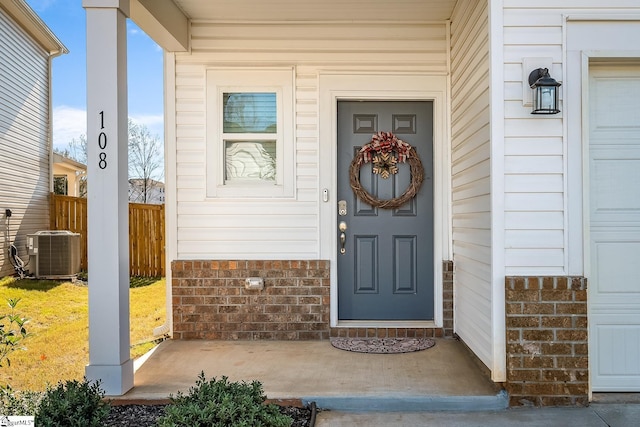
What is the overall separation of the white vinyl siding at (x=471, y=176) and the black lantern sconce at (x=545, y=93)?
328 millimetres

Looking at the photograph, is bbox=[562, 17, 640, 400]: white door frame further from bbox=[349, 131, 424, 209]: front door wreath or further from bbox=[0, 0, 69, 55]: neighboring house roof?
bbox=[0, 0, 69, 55]: neighboring house roof

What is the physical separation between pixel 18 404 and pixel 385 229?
3066 mm

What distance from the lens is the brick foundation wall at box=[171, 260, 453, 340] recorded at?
4836 mm

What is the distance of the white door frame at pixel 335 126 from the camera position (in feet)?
15.9

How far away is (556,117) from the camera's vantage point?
132 inches

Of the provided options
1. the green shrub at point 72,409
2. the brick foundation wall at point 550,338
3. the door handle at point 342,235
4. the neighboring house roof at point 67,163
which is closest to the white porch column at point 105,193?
the green shrub at point 72,409

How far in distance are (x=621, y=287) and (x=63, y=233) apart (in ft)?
28.9

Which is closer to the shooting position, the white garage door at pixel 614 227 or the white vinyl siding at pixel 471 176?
the white garage door at pixel 614 227

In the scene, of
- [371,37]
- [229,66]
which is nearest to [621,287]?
[371,37]

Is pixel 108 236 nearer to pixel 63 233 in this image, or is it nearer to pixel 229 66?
pixel 229 66

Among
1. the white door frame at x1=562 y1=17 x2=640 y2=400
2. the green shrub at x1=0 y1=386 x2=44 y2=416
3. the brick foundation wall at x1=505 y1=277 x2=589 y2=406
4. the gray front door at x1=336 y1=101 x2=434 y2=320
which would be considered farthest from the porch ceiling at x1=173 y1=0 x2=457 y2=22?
the green shrub at x1=0 y1=386 x2=44 y2=416

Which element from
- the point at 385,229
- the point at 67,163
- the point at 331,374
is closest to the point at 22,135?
the point at 67,163

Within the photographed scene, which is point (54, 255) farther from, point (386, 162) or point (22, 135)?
point (386, 162)

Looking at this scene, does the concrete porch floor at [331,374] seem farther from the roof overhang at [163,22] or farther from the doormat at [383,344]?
the roof overhang at [163,22]
